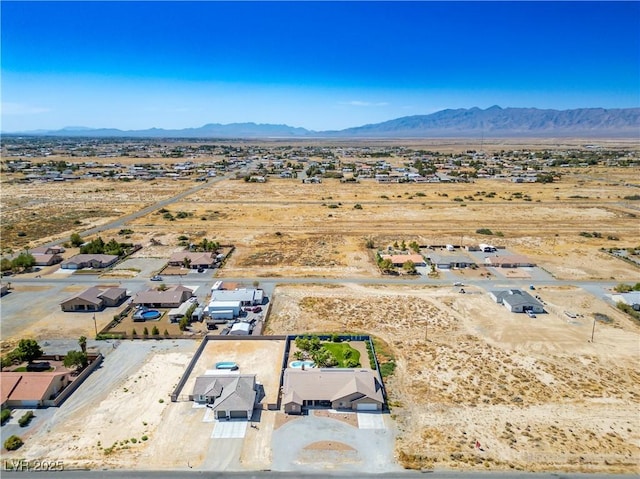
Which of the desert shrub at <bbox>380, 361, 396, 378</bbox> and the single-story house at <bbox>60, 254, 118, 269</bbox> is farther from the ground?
the single-story house at <bbox>60, 254, 118, 269</bbox>

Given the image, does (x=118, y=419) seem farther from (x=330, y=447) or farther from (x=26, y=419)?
(x=330, y=447)

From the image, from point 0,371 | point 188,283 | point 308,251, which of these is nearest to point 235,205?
point 308,251

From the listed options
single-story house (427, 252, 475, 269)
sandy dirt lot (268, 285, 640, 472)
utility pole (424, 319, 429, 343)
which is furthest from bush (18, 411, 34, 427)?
single-story house (427, 252, 475, 269)

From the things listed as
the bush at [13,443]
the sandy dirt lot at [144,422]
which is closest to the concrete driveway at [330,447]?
the sandy dirt lot at [144,422]

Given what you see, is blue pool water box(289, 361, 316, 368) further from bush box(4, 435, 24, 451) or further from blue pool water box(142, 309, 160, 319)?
bush box(4, 435, 24, 451)

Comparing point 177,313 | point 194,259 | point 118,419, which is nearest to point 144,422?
point 118,419
